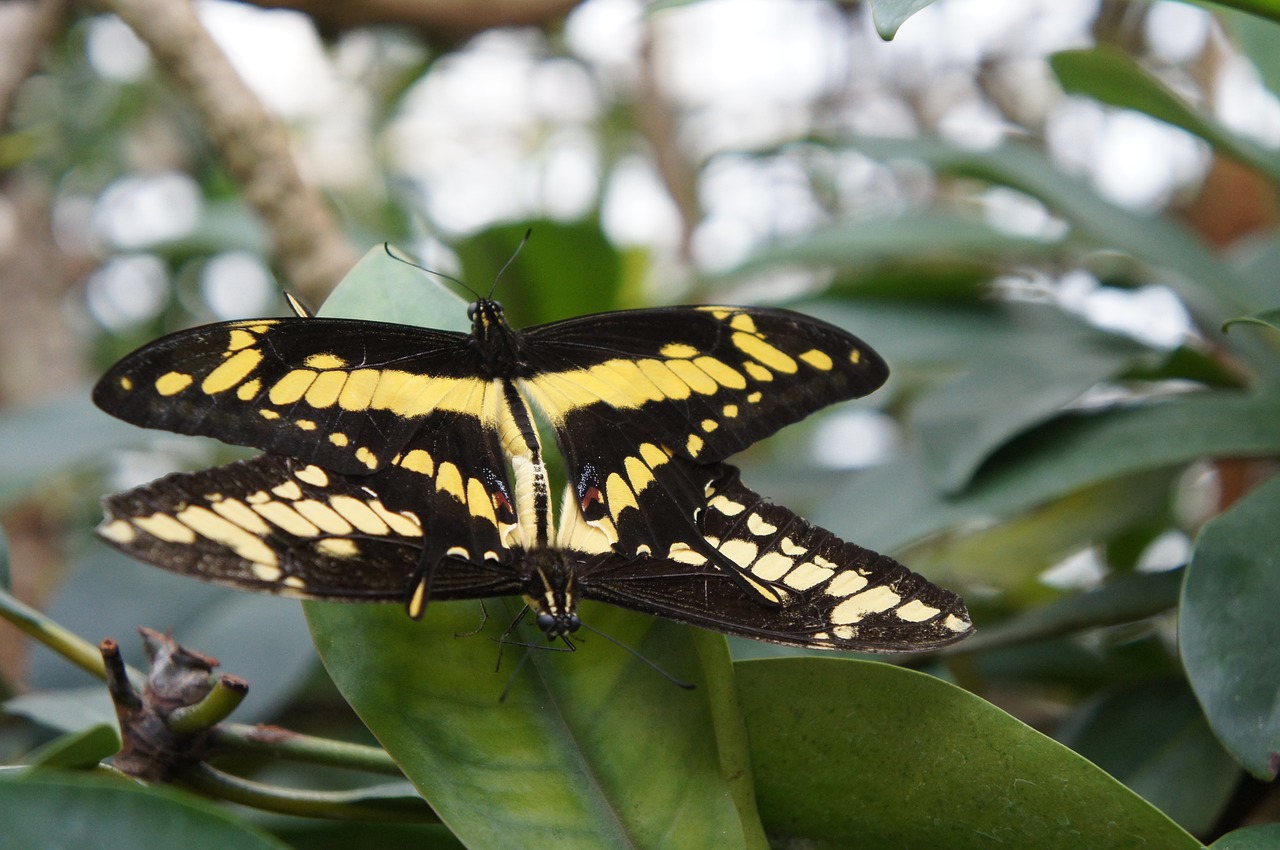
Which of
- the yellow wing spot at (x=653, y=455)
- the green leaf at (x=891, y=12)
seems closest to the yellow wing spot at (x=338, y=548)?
the yellow wing spot at (x=653, y=455)

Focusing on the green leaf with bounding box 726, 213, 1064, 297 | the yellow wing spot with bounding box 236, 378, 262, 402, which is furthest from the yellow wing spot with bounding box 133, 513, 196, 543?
the green leaf with bounding box 726, 213, 1064, 297

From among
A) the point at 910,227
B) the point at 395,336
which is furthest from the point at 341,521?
the point at 910,227

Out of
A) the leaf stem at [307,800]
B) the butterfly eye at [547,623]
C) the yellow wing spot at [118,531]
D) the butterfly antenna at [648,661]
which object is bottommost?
the leaf stem at [307,800]

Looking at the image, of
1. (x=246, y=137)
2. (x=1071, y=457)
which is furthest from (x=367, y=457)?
(x=246, y=137)

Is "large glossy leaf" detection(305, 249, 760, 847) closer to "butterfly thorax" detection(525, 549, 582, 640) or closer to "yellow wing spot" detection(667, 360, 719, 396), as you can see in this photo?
"butterfly thorax" detection(525, 549, 582, 640)

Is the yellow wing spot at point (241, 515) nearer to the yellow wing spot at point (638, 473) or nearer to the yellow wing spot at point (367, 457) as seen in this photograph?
the yellow wing spot at point (367, 457)

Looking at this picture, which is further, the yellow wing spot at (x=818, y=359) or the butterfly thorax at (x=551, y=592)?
the yellow wing spot at (x=818, y=359)

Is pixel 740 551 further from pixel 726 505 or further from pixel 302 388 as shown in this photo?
pixel 302 388
